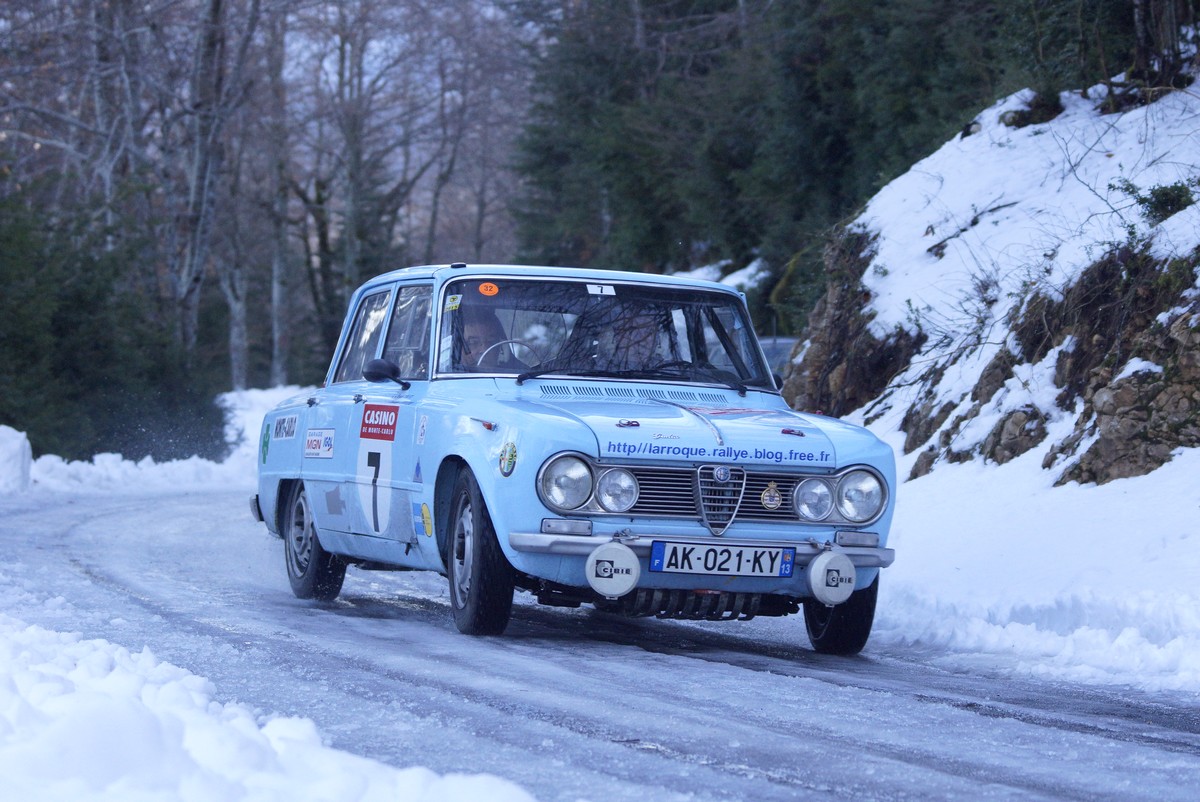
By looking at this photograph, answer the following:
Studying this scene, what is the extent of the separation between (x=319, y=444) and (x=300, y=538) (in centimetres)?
71

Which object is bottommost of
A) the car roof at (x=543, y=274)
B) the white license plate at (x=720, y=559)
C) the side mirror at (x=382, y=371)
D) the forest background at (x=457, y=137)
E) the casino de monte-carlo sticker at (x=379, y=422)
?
the white license plate at (x=720, y=559)

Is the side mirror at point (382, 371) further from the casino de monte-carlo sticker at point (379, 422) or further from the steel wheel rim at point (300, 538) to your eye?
the steel wheel rim at point (300, 538)

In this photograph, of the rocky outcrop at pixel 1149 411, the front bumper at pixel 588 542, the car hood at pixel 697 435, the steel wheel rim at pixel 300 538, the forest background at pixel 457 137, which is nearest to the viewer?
the front bumper at pixel 588 542

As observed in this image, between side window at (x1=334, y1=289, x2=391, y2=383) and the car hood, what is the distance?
6.96 feet

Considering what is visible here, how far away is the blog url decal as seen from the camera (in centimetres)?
661

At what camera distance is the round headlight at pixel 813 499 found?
6848 mm

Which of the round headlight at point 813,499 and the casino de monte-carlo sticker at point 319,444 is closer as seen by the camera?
the round headlight at point 813,499

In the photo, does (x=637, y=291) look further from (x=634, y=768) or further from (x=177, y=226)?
(x=177, y=226)

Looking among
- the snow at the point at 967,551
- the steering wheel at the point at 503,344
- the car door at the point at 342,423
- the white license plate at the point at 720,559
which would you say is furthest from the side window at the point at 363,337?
the white license plate at the point at 720,559

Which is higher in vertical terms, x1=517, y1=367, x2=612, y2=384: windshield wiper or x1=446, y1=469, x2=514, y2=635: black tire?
x1=517, y1=367, x2=612, y2=384: windshield wiper

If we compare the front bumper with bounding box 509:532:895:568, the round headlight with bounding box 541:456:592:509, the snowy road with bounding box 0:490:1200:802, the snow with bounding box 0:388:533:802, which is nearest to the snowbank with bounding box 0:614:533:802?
the snow with bounding box 0:388:533:802

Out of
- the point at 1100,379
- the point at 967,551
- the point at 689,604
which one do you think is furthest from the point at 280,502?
the point at 1100,379

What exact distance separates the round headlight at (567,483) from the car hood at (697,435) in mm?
121

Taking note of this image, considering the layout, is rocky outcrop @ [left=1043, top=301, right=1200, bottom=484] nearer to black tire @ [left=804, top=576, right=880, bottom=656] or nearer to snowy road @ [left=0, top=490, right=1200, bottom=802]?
snowy road @ [left=0, top=490, right=1200, bottom=802]
